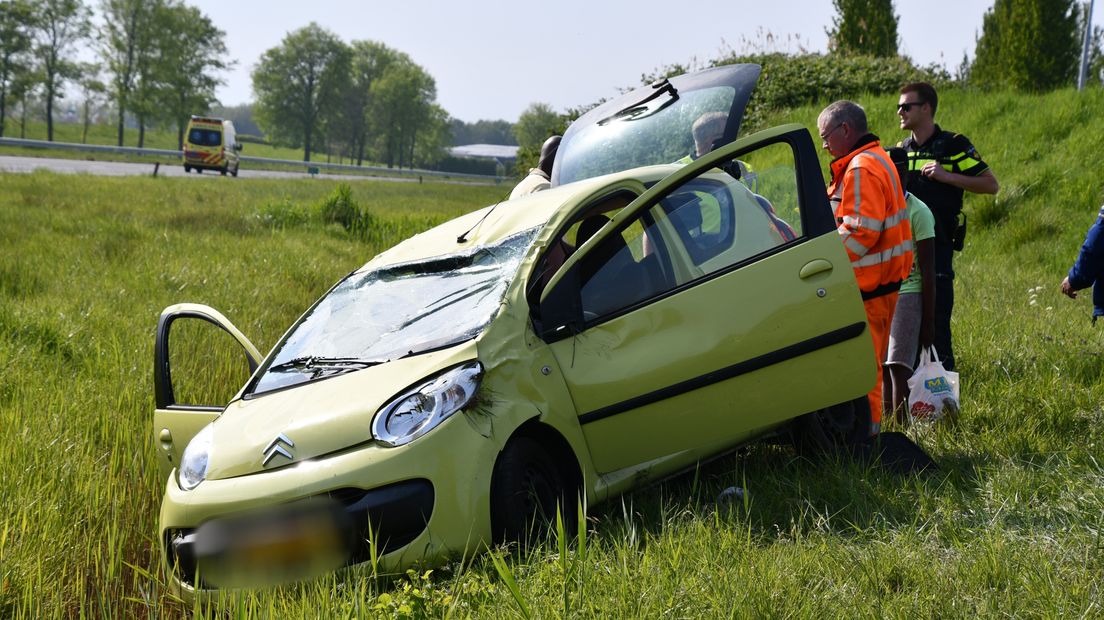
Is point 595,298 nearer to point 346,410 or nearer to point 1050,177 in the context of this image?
point 346,410

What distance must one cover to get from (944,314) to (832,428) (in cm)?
175

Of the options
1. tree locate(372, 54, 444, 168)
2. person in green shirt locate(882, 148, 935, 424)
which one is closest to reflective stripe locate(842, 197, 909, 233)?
person in green shirt locate(882, 148, 935, 424)

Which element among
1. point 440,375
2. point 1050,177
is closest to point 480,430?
point 440,375

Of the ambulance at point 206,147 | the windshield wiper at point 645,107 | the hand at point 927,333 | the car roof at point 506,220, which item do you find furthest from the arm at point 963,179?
the ambulance at point 206,147

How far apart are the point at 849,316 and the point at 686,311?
2.27 feet

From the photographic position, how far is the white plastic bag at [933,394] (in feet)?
17.0

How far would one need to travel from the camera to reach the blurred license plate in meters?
3.27

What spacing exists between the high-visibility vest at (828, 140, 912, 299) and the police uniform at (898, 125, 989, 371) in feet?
3.41

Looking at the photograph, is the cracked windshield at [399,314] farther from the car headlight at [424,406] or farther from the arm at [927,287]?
the arm at [927,287]

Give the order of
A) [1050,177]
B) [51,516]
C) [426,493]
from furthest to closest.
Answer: [1050,177] → [51,516] → [426,493]

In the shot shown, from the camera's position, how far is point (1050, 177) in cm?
1276

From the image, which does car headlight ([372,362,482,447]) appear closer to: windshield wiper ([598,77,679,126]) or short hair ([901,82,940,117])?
windshield wiper ([598,77,679,126])

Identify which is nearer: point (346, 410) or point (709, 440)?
point (346, 410)

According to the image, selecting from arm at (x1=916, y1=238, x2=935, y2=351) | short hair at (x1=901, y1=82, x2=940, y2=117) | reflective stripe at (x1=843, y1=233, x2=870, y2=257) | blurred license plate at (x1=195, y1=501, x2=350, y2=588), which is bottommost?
blurred license plate at (x1=195, y1=501, x2=350, y2=588)
